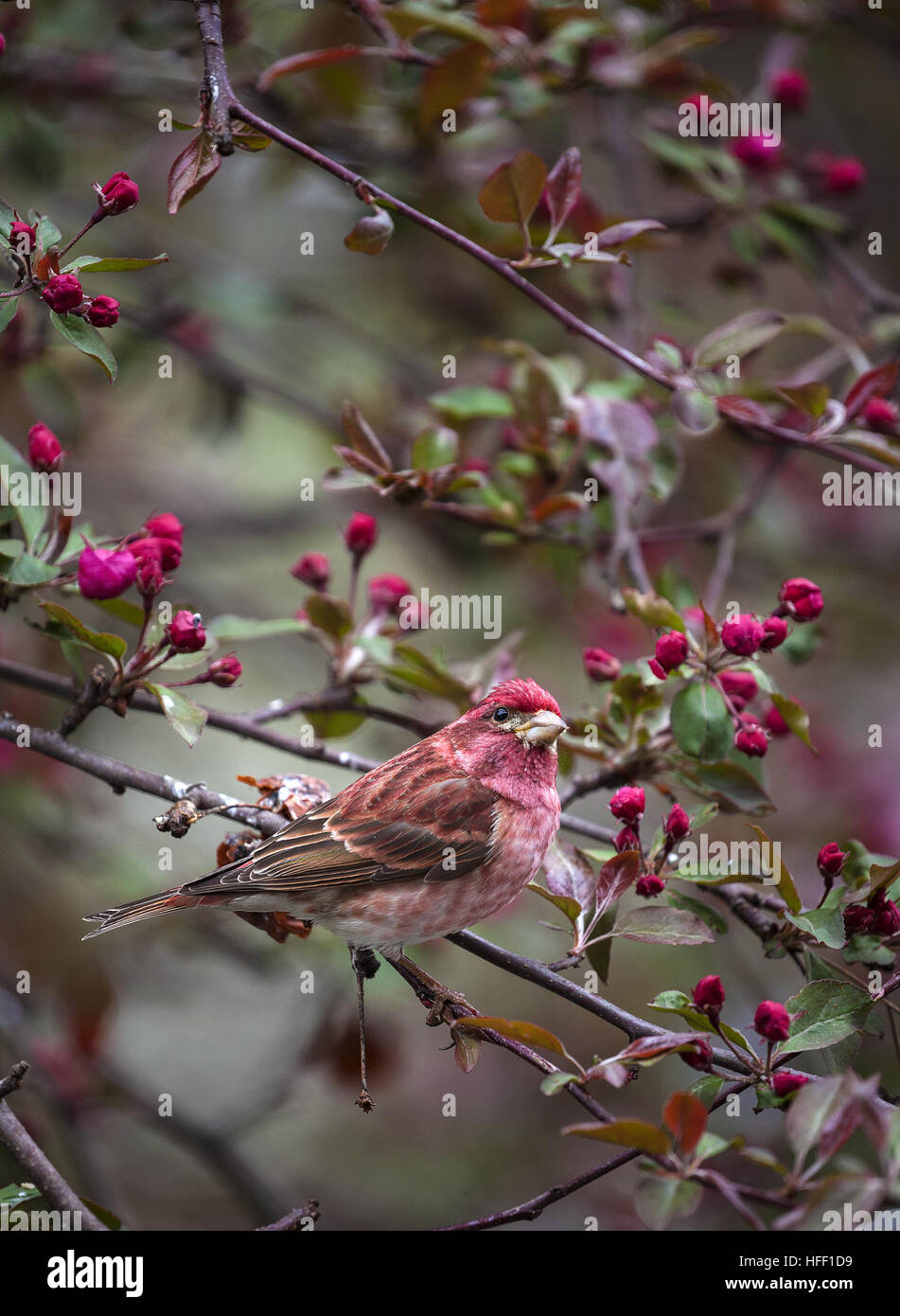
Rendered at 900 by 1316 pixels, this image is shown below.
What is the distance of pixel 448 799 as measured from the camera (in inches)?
140

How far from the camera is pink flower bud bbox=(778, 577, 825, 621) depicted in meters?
3.16

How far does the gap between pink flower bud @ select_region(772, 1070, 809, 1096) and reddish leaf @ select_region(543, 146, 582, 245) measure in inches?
90.7

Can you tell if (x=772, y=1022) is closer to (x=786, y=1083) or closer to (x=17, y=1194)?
(x=786, y=1083)

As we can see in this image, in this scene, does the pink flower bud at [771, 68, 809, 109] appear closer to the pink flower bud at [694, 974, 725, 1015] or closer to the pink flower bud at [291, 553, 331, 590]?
the pink flower bud at [291, 553, 331, 590]

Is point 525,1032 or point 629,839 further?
point 629,839

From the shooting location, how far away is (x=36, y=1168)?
2490 millimetres

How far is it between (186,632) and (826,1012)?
177cm

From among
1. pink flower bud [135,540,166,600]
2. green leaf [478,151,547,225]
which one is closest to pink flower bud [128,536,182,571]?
pink flower bud [135,540,166,600]

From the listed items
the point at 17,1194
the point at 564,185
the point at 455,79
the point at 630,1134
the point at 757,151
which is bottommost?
the point at 17,1194

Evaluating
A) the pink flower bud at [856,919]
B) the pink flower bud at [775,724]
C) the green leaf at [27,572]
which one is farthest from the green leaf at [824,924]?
the green leaf at [27,572]

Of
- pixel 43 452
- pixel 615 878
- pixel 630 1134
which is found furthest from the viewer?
pixel 43 452

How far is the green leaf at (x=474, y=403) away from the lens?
14.4 feet

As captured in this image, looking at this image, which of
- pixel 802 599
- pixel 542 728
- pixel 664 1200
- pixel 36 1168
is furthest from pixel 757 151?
pixel 36 1168
